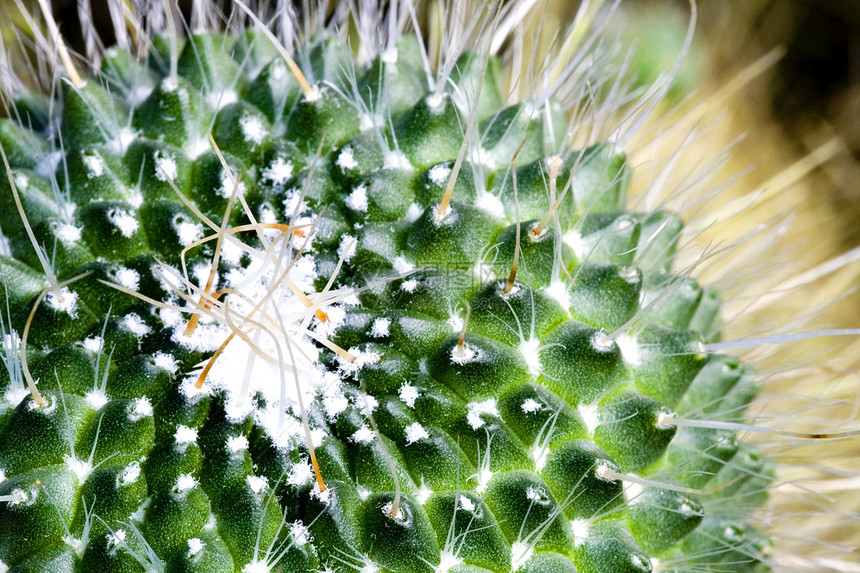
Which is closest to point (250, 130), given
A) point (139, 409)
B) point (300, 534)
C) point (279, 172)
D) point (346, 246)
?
point (279, 172)

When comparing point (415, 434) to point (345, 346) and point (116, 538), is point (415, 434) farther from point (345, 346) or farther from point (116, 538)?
point (116, 538)

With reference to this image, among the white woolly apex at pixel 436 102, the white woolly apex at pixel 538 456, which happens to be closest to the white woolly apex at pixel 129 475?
the white woolly apex at pixel 538 456

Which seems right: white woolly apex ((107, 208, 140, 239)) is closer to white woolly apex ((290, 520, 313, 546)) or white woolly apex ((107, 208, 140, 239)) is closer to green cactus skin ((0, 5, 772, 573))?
green cactus skin ((0, 5, 772, 573))

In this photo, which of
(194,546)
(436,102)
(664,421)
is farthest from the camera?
(436,102)

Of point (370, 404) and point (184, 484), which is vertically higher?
point (370, 404)

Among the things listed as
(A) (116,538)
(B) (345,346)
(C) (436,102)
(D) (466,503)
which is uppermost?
(C) (436,102)

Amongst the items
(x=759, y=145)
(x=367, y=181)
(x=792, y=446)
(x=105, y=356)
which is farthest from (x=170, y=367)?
(x=759, y=145)

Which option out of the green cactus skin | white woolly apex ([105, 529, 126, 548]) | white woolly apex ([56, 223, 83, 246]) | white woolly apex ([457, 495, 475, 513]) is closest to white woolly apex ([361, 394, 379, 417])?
the green cactus skin
